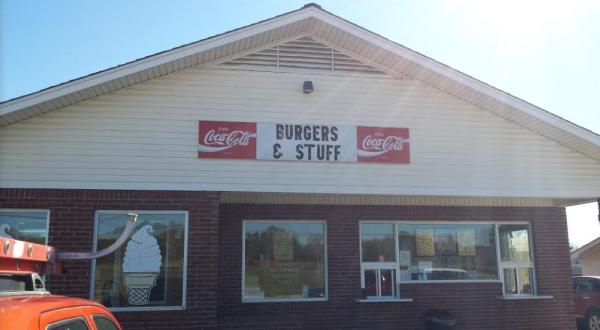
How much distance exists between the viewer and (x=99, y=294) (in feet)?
31.3

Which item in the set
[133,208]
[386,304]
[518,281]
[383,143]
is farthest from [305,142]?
[518,281]

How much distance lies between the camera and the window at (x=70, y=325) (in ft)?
9.91

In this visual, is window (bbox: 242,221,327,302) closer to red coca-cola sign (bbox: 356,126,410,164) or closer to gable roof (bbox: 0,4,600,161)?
red coca-cola sign (bbox: 356,126,410,164)

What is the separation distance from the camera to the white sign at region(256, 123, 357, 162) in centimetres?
1022

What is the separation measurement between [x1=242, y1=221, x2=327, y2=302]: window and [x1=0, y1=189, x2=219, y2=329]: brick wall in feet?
5.96

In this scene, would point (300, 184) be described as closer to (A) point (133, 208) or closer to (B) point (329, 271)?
(B) point (329, 271)

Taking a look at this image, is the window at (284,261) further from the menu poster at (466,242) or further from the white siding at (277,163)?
the menu poster at (466,242)

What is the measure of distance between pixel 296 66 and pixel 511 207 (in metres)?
5.83

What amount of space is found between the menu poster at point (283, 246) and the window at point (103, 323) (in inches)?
302

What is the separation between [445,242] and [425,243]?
49 cm

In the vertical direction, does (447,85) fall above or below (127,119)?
above

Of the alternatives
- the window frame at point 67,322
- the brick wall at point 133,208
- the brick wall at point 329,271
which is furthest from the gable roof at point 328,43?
the window frame at point 67,322

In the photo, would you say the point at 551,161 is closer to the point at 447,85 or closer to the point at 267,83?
the point at 447,85

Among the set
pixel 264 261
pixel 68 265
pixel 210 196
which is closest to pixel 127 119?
pixel 210 196
